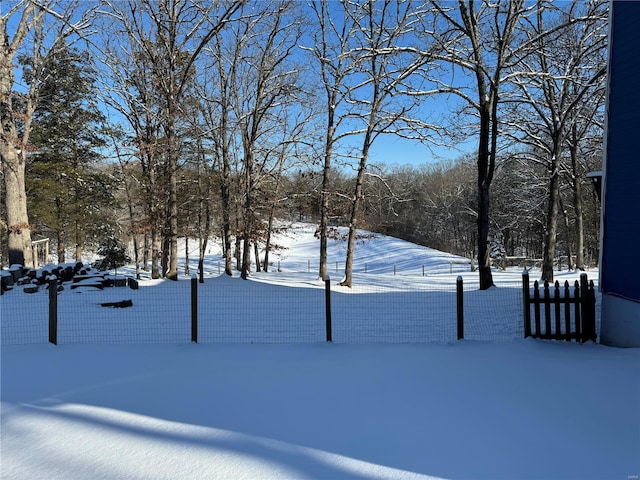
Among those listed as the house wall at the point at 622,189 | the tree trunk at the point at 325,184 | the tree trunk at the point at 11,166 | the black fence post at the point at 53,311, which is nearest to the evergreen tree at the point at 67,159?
the tree trunk at the point at 11,166

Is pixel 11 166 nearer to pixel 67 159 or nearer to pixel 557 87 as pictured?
pixel 67 159

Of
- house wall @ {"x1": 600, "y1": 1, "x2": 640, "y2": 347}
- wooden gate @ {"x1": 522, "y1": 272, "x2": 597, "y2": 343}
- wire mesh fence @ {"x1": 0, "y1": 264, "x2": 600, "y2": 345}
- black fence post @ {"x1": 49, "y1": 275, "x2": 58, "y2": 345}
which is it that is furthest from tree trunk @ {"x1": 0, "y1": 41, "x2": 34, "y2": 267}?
house wall @ {"x1": 600, "y1": 1, "x2": 640, "y2": 347}

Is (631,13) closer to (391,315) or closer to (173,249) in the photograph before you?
(391,315)

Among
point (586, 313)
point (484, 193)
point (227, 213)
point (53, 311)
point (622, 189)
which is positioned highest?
point (484, 193)

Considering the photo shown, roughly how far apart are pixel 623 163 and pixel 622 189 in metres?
0.41

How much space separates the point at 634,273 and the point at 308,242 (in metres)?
47.5

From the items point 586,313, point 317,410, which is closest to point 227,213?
point 586,313

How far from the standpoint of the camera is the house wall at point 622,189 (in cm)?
640

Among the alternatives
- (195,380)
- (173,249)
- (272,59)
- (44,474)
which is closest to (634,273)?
(195,380)

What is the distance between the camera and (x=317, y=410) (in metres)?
3.92

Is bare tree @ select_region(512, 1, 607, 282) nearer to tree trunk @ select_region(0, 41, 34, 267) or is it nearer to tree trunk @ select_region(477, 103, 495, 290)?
tree trunk @ select_region(477, 103, 495, 290)

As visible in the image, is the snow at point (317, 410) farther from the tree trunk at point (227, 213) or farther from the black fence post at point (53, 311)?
the tree trunk at point (227, 213)

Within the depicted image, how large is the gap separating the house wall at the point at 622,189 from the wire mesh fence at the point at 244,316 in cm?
154

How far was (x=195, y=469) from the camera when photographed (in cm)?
296
